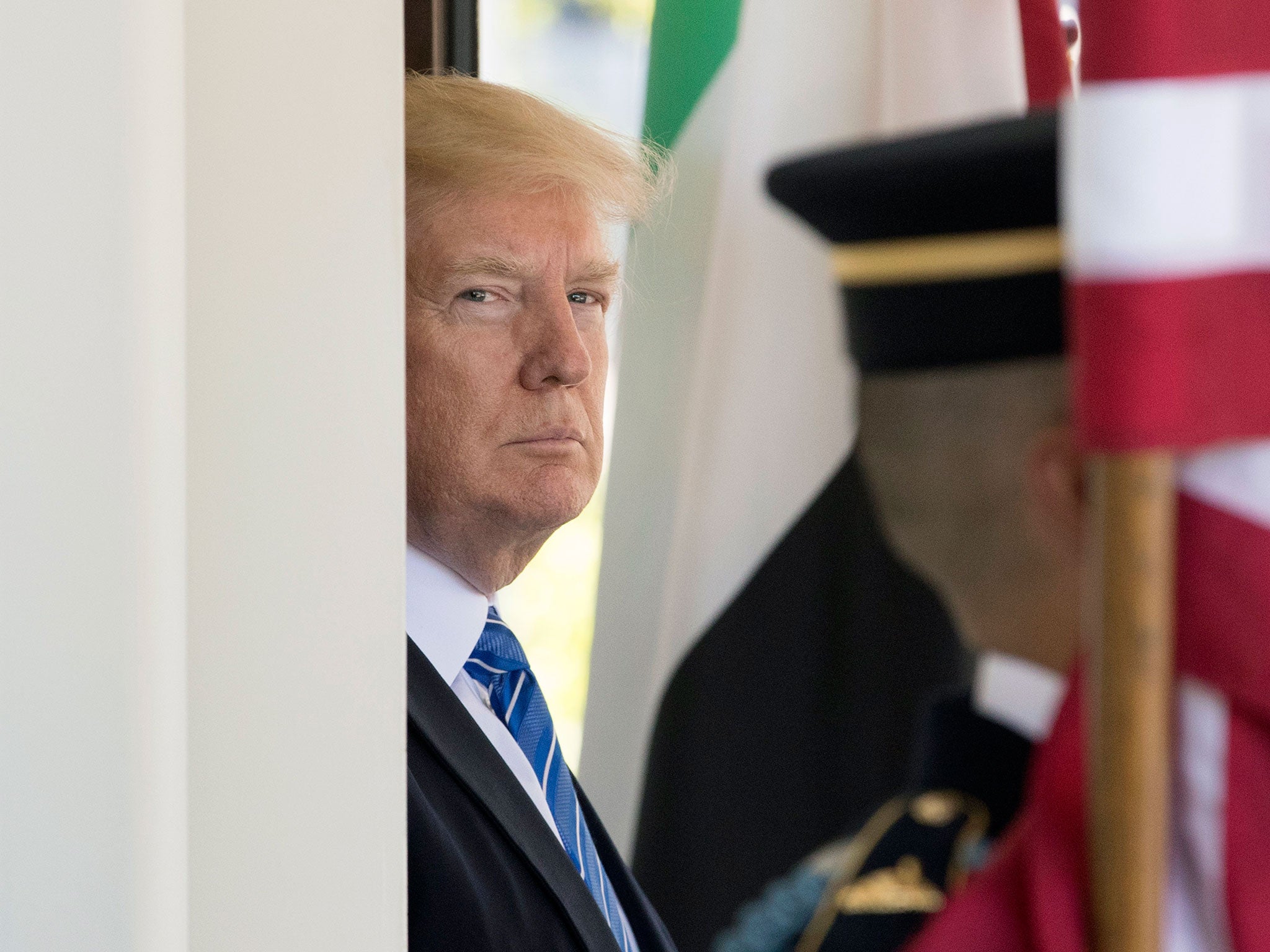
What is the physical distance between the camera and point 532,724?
1.46 m

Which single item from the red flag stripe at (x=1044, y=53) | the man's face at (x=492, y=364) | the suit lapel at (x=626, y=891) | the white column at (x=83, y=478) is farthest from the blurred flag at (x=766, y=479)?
the man's face at (x=492, y=364)

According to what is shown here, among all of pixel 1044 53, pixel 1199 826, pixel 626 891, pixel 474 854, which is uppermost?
pixel 1044 53

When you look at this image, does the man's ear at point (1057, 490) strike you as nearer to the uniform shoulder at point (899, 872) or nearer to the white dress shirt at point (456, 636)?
the uniform shoulder at point (899, 872)

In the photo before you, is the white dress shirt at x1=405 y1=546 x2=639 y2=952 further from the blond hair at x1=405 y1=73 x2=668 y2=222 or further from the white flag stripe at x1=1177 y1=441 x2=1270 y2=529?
the white flag stripe at x1=1177 y1=441 x2=1270 y2=529

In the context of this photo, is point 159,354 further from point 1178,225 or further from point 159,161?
point 1178,225

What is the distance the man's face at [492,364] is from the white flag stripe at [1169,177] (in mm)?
1051

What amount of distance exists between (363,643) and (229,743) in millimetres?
88

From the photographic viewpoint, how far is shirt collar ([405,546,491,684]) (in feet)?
4.57

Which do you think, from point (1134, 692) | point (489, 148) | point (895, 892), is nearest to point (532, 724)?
point (489, 148)

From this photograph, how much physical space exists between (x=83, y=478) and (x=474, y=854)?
2.12 ft

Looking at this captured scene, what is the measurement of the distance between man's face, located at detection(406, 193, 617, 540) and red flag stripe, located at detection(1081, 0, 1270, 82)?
1042mm

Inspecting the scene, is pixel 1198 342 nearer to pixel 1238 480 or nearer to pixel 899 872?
pixel 1238 480

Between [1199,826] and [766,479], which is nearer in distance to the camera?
[1199,826]

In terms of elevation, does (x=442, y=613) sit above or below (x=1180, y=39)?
below
